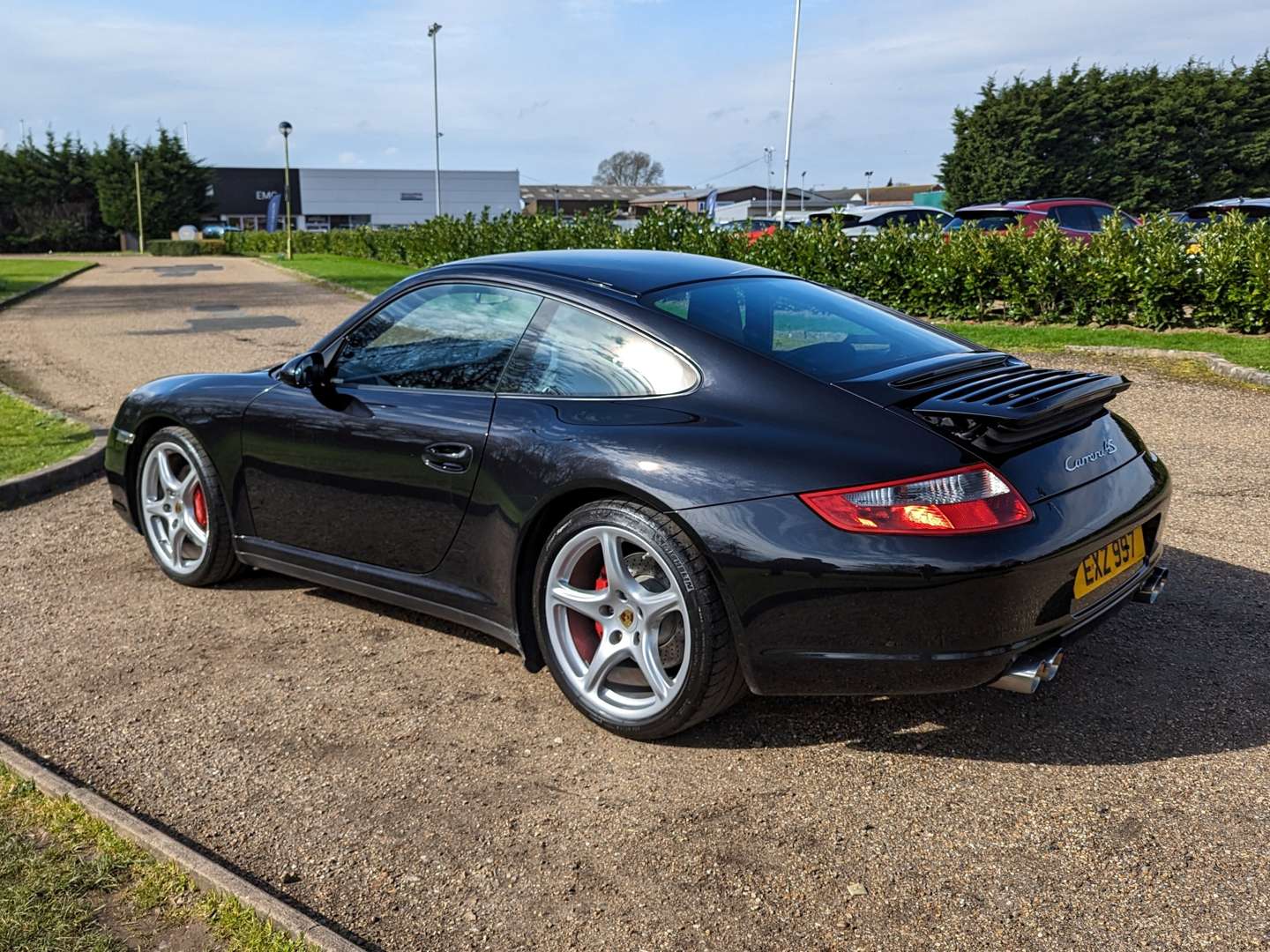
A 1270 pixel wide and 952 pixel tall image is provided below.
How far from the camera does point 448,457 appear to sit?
3711 mm

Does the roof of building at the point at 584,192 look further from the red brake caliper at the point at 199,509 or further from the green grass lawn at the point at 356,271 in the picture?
the red brake caliper at the point at 199,509

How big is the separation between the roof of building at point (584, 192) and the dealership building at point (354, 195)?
1176cm

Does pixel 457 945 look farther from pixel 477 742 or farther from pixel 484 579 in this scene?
pixel 484 579

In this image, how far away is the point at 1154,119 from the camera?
38.8 meters

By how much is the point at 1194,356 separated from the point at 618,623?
837 cm

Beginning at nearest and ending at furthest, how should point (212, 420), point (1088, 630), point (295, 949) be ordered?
point (295, 949) < point (1088, 630) < point (212, 420)

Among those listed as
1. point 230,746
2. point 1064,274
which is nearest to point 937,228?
point 1064,274

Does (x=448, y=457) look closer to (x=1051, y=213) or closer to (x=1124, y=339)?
(x=1124, y=339)

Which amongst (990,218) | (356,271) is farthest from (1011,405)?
(356,271)

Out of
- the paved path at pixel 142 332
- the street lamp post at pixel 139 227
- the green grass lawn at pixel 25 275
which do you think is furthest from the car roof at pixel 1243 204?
the street lamp post at pixel 139 227

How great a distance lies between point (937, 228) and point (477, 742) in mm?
11875

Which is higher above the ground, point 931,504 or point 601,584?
point 931,504

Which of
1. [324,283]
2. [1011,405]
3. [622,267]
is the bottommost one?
[324,283]

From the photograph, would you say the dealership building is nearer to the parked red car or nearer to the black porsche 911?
the parked red car
